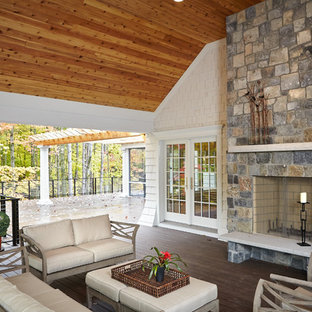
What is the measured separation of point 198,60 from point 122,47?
2066mm

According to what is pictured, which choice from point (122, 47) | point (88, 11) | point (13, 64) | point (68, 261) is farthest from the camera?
point (122, 47)

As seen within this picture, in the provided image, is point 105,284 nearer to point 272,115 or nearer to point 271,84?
point 272,115

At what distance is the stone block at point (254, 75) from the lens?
5.23 m

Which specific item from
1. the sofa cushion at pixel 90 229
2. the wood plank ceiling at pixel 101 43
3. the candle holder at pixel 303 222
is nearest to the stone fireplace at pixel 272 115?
the candle holder at pixel 303 222

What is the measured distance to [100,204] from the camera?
39.6ft

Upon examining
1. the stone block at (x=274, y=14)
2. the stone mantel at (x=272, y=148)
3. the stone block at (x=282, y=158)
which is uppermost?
the stone block at (x=274, y=14)

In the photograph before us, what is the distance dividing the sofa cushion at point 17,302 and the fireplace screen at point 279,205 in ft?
13.1

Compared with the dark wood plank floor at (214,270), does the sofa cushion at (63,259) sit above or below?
above

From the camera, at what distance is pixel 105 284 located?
10.6 feet

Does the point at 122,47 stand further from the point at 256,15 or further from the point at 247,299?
the point at 247,299

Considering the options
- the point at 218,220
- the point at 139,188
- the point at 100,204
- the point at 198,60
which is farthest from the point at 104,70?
the point at 139,188

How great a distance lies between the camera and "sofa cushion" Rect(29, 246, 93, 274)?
12.6 ft

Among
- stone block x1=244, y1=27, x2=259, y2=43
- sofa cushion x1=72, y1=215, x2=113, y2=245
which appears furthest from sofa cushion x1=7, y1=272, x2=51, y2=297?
stone block x1=244, y1=27, x2=259, y2=43

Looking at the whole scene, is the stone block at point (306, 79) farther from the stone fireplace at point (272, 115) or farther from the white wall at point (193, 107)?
the white wall at point (193, 107)
